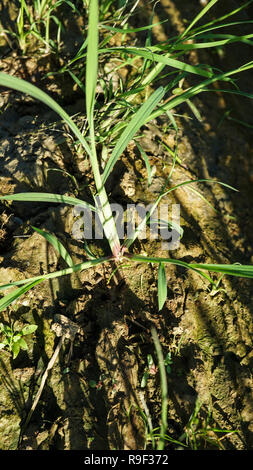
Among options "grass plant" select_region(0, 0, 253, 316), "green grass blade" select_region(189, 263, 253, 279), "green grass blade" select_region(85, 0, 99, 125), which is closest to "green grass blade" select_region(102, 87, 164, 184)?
"grass plant" select_region(0, 0, 253, 316)

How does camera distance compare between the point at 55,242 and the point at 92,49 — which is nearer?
the point at 92,49

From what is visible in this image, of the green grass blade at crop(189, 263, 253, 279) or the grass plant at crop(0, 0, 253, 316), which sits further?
the green grass blade at crop(189, 263, 253, 279)

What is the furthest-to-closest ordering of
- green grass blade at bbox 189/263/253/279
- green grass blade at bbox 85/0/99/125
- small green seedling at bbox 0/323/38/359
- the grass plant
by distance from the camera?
small green seedling at bbox 0/323/38/359
green grass blade at bbox 189/263/253/279
the grass plant
green grass blade at bbox 85/0/99/125

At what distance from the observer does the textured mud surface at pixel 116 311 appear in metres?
1.08

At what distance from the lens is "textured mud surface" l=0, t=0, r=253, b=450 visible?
1082 mm

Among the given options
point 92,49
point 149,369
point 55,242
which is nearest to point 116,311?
point 149,369

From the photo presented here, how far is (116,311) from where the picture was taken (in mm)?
1201

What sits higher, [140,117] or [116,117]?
[116,117]

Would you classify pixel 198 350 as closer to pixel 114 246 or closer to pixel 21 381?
pixel 114 246

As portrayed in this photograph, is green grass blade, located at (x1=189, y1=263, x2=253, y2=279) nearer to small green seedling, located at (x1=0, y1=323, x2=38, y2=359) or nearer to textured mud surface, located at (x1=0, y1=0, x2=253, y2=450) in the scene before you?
textured mud surface, located at (x1=0, y1=0, x2=253, y2=450)

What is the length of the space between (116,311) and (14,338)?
357 mm

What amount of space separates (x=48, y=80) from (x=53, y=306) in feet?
3.60

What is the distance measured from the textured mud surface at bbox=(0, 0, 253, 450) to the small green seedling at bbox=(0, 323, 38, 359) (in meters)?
0.04

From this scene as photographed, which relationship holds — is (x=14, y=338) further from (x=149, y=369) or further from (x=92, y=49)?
(x=92, y=49)
